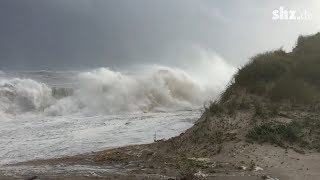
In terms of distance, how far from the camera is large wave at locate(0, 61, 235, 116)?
104 feet

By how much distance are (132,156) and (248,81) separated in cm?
480

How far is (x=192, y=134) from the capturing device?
47.6ft

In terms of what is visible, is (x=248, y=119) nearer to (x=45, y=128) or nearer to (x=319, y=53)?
(x=319, y=53)

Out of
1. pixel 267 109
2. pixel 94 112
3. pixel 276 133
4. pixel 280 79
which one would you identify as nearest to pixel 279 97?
pixel 280 79

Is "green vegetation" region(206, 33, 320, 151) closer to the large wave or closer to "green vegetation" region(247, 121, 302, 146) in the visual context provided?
"green vegetation" region(247, 121, 302, 146)

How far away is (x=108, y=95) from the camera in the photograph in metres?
33.6

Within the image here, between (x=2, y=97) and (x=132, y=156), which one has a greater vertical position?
(x=2, y=97)

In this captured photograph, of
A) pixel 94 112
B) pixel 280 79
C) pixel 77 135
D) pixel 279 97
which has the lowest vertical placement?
pixel 77 135

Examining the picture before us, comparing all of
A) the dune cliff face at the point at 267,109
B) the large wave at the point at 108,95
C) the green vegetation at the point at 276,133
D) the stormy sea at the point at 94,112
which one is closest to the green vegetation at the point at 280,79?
the dune cliff face at the point at 267,109

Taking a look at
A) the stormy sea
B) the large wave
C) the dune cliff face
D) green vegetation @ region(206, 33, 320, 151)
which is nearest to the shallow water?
the stormy sea

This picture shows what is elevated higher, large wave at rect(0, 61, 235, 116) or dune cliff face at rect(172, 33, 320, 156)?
large wave at rect(0, 61, 235, 116)

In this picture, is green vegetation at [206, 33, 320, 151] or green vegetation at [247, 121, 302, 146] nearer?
green vegetation at [247, 121, 302, 146]

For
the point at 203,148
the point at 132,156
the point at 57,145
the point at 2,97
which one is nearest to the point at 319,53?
the point at 203,148

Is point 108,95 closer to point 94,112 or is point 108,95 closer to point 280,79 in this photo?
point 94,112
